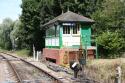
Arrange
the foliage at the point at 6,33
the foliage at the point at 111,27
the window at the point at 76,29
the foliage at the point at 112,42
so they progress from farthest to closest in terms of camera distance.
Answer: the foliage at the point at 6,33
the window at the point at 76,29
the foliage at the point at 111,27
the foliage at the point at 112,42

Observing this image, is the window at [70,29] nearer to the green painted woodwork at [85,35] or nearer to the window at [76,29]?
the window at [76,29]

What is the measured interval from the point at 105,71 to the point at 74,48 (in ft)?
37.2

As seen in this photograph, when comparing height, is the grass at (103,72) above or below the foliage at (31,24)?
A: below

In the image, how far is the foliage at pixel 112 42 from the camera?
99.1 feet

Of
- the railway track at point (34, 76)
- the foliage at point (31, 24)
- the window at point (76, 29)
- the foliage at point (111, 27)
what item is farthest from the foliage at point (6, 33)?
the railway track at point (34, 76)

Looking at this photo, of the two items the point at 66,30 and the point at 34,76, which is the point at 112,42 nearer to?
the point at 66,30

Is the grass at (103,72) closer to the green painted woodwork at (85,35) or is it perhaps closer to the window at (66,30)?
the green painted woodwork at (85,35)

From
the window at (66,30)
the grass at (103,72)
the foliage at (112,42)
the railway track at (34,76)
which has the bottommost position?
the railway track at (34,76)

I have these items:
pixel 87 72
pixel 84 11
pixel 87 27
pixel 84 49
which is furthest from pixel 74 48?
pixel 84 11

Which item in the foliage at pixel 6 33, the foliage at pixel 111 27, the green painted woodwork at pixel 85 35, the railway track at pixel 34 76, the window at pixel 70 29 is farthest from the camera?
the foliage at pixel 6 33

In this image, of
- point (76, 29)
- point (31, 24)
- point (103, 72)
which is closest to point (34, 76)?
point (103, 72)

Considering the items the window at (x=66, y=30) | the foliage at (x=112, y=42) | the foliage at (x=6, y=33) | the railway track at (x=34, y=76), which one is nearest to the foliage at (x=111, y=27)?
the foliage at (x=112, y=42)

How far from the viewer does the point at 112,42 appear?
99.3 feet

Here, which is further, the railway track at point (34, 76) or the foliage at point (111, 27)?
the foliage at point (111, 27)
